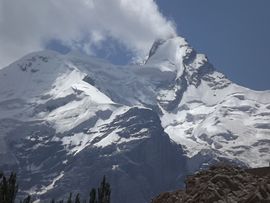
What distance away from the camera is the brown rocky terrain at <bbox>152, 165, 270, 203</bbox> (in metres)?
58.7

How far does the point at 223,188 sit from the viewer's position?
62.4 metres

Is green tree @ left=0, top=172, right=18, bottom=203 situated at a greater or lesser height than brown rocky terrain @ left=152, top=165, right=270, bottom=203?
greater

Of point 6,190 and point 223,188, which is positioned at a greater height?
point 6,190

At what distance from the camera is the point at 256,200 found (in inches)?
2229

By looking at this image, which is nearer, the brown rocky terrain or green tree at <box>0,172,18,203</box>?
the brown rocky terrain

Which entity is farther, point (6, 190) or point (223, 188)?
point (6, 190)

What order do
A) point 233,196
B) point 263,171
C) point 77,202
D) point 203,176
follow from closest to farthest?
1. point 233,196
2. point 203,176
3. point 263,171
4. point 77,202

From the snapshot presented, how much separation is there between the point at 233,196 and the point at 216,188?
6.44 ft

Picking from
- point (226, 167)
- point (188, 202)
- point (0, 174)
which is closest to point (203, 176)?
point (226, 167)

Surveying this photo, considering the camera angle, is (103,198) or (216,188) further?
(103,198)

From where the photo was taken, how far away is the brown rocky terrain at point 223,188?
58688mm

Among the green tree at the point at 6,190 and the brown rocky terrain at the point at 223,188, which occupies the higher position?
the green tree at the point at 6,190

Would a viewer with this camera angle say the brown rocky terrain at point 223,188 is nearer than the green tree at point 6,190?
Yes

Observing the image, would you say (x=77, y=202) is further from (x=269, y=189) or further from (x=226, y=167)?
(x=269, y=189)
